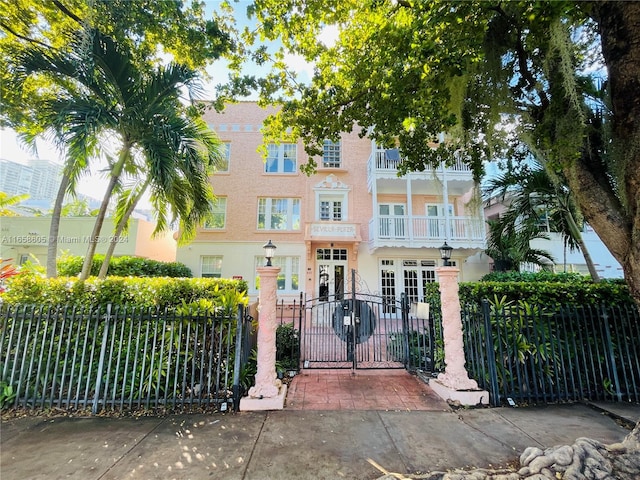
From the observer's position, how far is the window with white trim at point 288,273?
1277 centimetres

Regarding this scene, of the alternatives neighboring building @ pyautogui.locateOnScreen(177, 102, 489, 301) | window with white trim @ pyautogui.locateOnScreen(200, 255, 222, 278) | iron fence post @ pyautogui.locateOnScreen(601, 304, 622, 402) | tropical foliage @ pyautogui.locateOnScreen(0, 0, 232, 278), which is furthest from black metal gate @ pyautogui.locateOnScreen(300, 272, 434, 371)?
window with white trim @ pyautogui.locateOnScreen(200, 255, 222, 278)

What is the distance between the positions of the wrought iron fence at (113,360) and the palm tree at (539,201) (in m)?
7.22

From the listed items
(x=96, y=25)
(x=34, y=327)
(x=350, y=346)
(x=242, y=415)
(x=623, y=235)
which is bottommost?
(x=242, y=415)

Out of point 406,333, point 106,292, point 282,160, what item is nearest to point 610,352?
point 406,333

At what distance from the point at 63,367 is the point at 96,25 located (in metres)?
5.95

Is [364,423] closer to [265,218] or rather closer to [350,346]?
[350,346]

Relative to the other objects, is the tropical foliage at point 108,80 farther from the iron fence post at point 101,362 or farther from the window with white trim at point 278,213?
the window with white trim at point 278,213

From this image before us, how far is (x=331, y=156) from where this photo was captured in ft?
45.9

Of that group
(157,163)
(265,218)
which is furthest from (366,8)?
(265,218)

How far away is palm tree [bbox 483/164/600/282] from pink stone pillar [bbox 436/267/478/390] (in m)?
3.69

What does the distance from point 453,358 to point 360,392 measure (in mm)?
1688

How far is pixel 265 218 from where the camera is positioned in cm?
1352

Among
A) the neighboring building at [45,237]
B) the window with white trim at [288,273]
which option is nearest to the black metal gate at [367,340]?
the window with white trim at [288,273]

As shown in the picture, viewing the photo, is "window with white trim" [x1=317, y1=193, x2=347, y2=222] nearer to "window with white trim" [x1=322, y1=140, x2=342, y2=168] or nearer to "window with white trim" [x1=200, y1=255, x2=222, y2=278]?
"window with white trim" [x1=322, y1=140, x2=342, y2=168]
